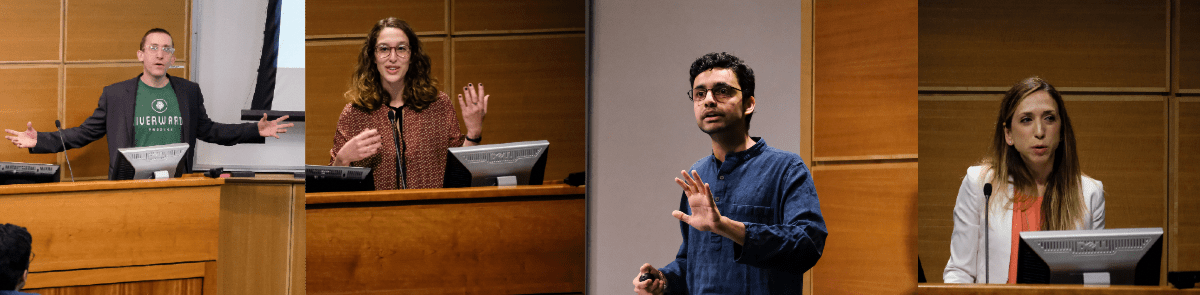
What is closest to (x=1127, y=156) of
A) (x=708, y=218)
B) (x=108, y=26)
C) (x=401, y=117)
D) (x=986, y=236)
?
(x=986, y=236)

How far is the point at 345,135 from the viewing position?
2.30m

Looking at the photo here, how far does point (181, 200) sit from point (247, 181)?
0.31 metres

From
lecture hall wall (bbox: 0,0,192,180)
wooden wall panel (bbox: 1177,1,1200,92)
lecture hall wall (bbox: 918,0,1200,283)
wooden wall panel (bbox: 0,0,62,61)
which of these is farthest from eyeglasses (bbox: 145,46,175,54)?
wooden wall panel (bbox: 1177,1,1200,92)

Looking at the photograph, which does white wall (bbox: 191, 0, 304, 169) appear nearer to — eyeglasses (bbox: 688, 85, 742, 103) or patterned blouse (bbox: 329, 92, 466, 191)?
patterned blouse (bbox: 329, 92, 466, 191)

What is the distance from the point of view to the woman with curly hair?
229 cm

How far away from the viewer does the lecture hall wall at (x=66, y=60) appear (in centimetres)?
372

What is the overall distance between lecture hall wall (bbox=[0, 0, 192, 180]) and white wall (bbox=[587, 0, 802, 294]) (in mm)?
2773

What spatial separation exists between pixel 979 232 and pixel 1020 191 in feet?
0.66

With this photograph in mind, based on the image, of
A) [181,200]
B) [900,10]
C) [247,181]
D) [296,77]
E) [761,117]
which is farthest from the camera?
[296,77]

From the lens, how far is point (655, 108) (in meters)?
2.28

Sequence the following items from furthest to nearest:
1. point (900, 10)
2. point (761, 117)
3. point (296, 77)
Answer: point (296, 77)
point (900, 10)
point (761, 117)

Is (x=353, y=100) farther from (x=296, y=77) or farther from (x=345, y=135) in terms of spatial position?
(x=296, y=77)

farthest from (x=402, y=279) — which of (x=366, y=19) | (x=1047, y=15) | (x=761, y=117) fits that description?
(x=1047, y=15)

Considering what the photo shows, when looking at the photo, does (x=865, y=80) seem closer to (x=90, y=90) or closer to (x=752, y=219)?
(x=752, y=219)
